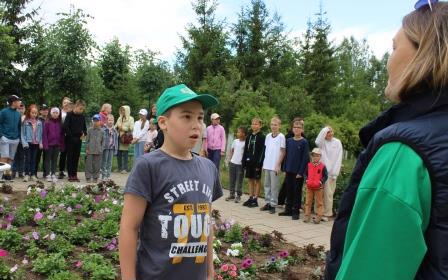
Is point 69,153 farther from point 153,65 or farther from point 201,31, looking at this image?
point 201,31

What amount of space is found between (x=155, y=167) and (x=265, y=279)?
10.2ft

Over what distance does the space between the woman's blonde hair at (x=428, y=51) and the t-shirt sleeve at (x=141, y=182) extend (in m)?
1.29

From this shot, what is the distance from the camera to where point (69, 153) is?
11.4m

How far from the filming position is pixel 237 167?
1052 cm

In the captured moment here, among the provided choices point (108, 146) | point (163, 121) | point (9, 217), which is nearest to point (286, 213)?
point (9, 217)

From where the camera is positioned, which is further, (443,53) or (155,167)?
(155,167)

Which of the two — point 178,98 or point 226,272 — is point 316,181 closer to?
point 226,272

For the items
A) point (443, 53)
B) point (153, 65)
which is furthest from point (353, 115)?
point (443, 53)

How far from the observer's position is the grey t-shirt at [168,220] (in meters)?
2.22

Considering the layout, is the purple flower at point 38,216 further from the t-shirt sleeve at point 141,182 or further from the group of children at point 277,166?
the group of children at point 277,166

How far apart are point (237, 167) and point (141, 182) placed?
8.36 metres

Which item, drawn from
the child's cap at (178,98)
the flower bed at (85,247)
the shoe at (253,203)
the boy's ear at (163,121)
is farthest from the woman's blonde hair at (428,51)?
the shoe at (253,203)

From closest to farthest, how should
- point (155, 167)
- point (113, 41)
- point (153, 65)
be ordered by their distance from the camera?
point (155, 167)
point (153, 65)
point (113, 41)

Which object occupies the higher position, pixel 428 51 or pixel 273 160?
pixel 428 51
